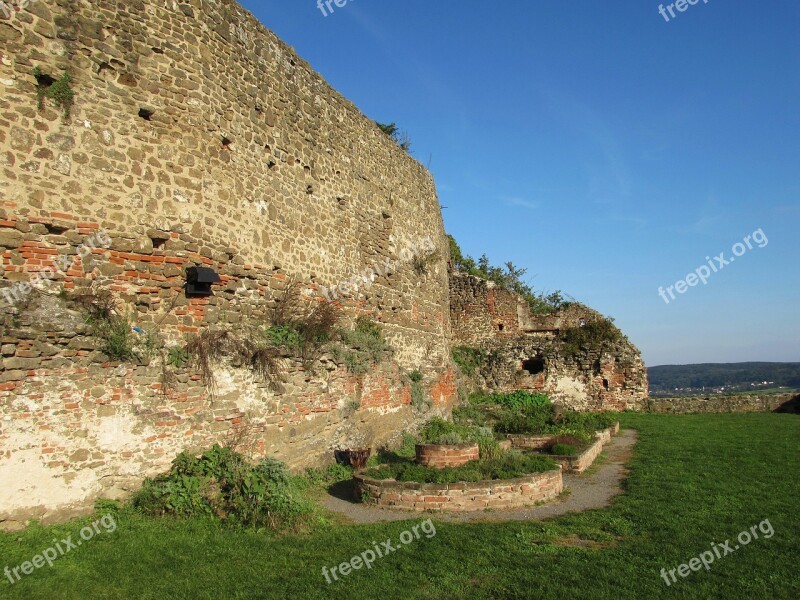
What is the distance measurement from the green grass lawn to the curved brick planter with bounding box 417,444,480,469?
194 cm

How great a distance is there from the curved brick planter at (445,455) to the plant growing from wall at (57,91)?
7.45m

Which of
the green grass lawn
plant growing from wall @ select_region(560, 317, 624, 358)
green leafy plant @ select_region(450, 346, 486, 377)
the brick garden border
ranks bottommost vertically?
the green grass lawn

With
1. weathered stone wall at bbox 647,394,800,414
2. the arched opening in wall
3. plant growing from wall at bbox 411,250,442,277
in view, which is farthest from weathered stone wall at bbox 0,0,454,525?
weathered stone wall at bbox 647,394,800,414

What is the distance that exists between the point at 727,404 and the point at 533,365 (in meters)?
7.93

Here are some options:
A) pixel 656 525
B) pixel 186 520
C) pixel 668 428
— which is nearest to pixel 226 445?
pixel 186 520

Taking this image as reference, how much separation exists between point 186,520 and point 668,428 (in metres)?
16.1

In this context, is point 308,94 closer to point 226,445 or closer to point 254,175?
point 254,175

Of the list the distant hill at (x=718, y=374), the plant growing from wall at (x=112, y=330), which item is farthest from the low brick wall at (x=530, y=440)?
the distant hill at (x=718, y=374)

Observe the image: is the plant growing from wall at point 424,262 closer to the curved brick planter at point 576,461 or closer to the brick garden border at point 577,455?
the brick garden border at point 577,455

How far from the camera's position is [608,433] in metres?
17.0

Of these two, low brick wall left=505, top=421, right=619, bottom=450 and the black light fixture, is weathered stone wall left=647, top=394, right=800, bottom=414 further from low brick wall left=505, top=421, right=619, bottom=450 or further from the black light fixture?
the black light fixture

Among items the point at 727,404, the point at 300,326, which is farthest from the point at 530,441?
the point at 727,404

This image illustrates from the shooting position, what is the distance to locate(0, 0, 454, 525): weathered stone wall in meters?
7.07

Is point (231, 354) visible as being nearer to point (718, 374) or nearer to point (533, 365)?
point (533, 365)
